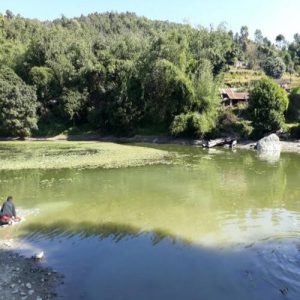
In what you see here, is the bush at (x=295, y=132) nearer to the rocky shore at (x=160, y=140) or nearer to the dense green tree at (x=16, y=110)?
the rocky shore at (x=160, y=140)

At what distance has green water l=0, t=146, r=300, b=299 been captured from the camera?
1446 cm

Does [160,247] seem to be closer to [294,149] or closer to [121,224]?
[121,224]

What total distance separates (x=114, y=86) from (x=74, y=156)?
32.0m

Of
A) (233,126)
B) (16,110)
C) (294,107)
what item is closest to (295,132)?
(233,126)

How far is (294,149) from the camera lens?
57.5 metres

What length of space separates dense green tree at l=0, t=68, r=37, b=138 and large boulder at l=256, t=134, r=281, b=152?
125 feet

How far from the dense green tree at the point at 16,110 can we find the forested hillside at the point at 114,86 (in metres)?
0.16

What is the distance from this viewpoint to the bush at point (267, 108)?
62.3m

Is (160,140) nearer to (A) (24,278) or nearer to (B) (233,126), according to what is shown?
(B) (233,126)

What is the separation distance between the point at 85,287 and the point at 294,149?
4864 cm

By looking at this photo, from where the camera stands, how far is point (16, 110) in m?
72.3

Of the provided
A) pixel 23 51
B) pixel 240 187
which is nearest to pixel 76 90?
pixel 23 51

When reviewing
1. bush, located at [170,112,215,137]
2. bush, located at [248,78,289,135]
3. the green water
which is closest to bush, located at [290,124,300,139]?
bush, located at [248,78,289,135]

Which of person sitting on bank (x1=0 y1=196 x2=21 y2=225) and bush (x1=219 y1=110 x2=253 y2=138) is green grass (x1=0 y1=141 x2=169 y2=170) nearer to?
bush (x1=219 y1=110 x2=253 y2=138)
